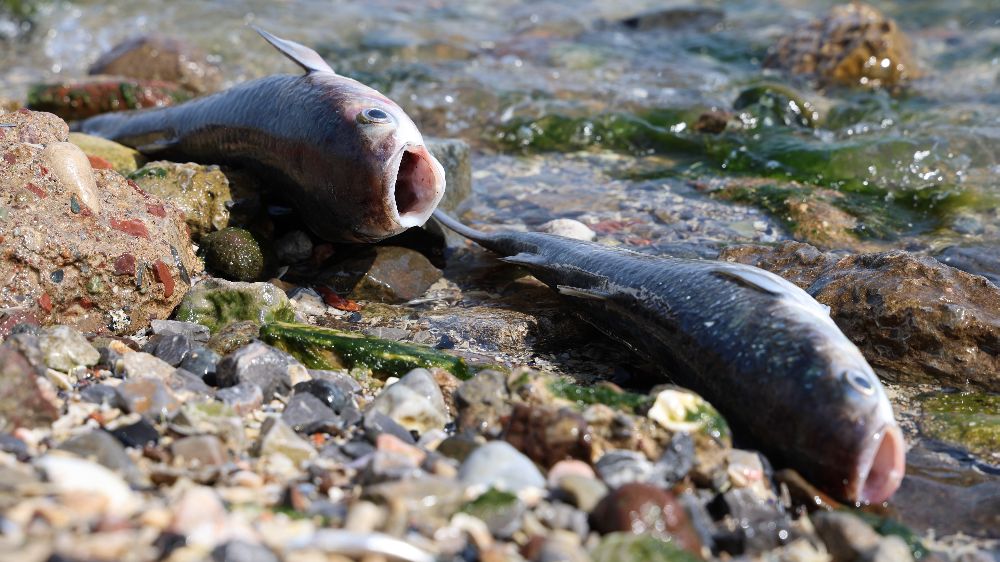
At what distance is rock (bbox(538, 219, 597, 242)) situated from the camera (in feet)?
22.9

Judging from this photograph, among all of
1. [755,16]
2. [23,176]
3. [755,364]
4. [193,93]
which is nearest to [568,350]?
[755,364]

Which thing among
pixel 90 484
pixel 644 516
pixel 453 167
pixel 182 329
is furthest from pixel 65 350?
pixel 453 167

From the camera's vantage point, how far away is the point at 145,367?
13.9ft

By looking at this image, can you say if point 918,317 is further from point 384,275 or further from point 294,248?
point 294,248

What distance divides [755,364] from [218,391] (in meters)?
2.38

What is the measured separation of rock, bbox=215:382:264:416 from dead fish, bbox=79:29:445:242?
1660mm

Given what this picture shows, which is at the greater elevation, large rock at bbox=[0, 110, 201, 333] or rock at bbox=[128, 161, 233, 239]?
large rock at bbox=[0, 110, 201, 333]

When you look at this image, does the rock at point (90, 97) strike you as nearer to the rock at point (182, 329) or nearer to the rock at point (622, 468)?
the rock at point (182, 329)

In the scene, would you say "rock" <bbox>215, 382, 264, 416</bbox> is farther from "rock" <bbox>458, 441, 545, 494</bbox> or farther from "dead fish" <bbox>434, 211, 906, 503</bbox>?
"dead fish" <bbox>434, 211, 906, 503</bbox>

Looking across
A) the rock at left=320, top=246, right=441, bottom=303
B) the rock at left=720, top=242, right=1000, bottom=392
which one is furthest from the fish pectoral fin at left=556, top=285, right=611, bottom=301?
the rock at left=320, top=246, right=441, bottom=303

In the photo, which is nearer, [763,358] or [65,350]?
[763,358]

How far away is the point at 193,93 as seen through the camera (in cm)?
1124

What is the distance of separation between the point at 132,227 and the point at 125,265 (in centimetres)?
31

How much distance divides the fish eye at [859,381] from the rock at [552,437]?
1.10 m
